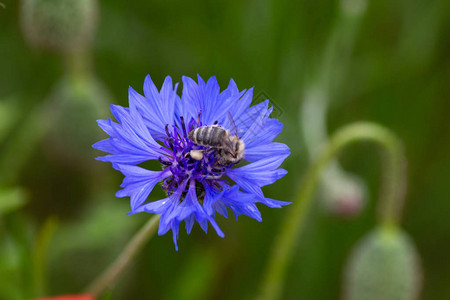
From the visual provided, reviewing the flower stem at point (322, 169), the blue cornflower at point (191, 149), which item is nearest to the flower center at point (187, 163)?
the blue cornflower at point (191, 149)

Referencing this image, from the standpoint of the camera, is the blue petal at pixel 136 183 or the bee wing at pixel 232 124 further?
the bee wing at pixel 232 124

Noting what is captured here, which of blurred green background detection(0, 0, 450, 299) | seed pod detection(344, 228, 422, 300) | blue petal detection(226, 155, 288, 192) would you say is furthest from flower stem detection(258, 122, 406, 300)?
blue petal detection(226, 155, 288, 192)

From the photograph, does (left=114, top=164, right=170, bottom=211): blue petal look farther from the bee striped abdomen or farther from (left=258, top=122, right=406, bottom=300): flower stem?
(left=258, top=122, right=406, bottom=300): flower stem

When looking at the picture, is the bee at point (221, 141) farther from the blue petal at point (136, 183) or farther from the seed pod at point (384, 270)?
the seed pod at point (384, 270)

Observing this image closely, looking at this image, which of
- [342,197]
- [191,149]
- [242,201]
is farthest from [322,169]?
[242,201]

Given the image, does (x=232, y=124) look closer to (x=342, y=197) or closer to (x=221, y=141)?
(x=221, y=141)

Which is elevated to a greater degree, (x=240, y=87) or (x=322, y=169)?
(x=240, y=87)
